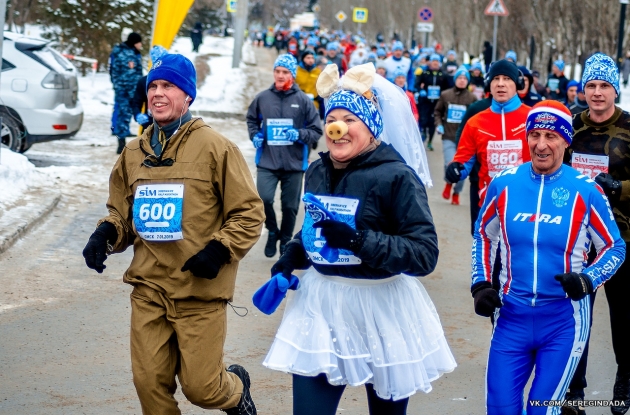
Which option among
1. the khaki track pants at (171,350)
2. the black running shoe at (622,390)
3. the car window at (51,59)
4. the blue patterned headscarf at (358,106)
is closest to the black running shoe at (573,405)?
the black running shoe at (622,390)

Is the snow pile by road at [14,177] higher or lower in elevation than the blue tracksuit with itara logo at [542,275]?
lower

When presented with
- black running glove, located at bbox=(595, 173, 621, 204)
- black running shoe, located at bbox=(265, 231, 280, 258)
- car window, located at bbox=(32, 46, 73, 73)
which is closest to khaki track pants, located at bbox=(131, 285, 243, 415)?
black running glove, located at bbox=(595, 173, 621, 204)

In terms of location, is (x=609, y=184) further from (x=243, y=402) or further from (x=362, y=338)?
(x=243, y=402)

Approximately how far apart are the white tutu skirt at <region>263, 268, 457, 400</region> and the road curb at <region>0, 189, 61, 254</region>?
644 centimetres

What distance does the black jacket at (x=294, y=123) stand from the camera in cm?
1031

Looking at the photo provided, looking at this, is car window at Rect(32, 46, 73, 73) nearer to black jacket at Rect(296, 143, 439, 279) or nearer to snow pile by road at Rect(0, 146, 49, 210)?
snow pile by road at Rect(0, 146, 49, 210)

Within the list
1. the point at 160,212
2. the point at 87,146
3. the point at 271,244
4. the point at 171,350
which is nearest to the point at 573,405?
the point at 171,350

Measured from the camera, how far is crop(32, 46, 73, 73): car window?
51.9 ft

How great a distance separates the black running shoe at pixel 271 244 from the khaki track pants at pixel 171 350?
595 centimetres

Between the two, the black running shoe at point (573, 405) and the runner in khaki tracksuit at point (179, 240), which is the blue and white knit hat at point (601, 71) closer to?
the black running shoe at point (573, 405)

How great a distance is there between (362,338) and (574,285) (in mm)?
1042

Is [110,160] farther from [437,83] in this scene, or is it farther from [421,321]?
[421,321]

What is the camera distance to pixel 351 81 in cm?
446

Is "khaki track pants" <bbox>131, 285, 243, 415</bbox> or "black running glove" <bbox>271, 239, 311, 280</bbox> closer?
"black running glove" <bbox>271, 239, 311, 280</bbox>
